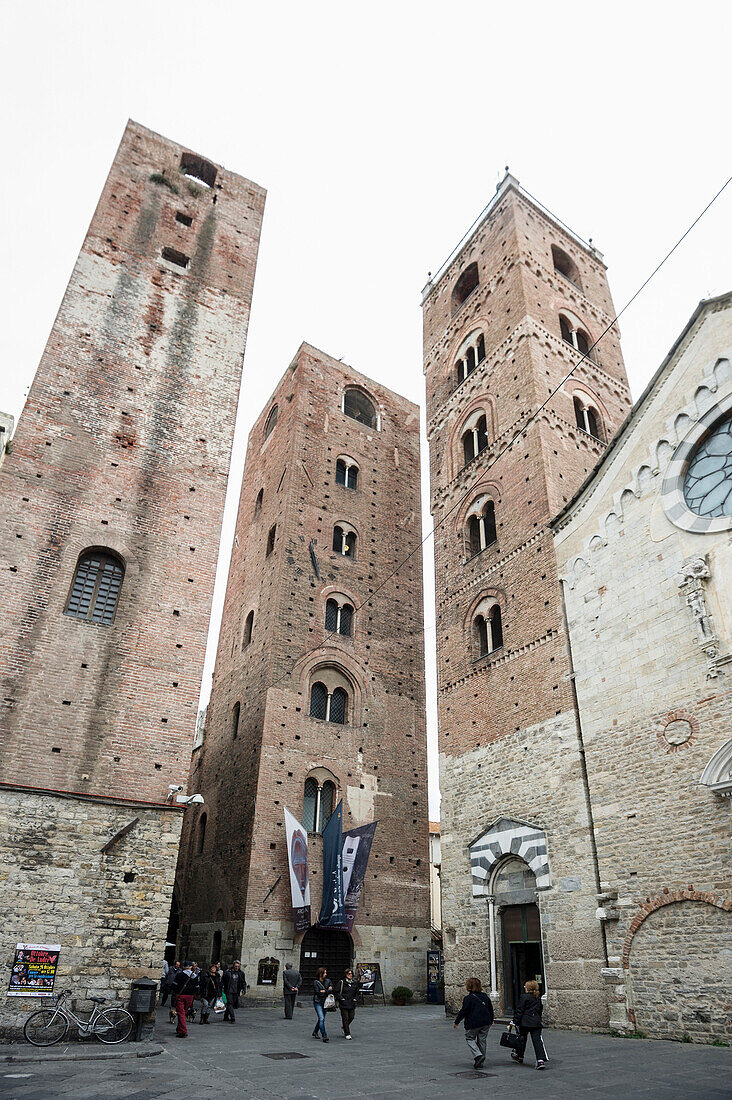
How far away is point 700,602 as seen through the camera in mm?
12023

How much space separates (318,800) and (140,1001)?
1039 cm

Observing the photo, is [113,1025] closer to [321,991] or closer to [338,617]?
[321,991]

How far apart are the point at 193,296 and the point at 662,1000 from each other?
1810cm

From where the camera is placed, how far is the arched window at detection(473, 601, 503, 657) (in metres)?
17.9

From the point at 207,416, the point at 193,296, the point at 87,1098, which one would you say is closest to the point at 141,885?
the point at 87,1098

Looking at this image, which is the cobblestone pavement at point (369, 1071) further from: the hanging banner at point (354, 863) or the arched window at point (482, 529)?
the arched window at point (482, 529)

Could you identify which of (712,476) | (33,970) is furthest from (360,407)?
(33,970)

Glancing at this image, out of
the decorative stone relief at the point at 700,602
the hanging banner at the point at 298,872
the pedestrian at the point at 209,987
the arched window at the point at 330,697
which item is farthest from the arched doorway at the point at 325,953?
the decorative stone relief at the point at 700,602

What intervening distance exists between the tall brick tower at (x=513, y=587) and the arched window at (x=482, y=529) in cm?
6

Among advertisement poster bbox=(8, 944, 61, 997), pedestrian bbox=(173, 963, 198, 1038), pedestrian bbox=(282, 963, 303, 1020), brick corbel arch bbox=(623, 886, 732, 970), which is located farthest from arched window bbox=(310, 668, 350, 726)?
advertisement poster bbox=(8, 944, 61, 997)

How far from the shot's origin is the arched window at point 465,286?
1015 inches

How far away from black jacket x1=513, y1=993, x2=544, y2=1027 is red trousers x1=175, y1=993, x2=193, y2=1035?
17.6 ft

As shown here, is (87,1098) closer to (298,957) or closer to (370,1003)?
(298,957)

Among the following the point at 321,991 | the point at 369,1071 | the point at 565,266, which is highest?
the point at 565,266
